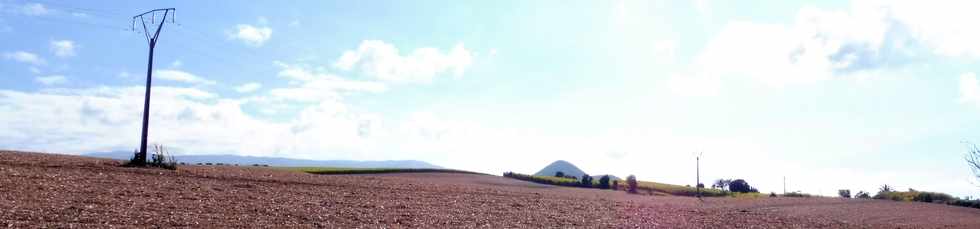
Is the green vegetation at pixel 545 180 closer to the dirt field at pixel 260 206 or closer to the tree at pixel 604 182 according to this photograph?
the tree at pixel 604 182

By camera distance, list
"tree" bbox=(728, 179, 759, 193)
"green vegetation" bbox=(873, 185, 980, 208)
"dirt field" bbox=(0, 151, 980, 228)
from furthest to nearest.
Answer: "tree" bbox=(728, 179, 759, 193), "green vegetation" bbox=(873, 185, 980, 208), "dirt field" bbox=(0, 151, 980, 228)

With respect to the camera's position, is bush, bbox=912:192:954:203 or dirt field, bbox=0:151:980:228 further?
bush, bbox=912:192:954:203

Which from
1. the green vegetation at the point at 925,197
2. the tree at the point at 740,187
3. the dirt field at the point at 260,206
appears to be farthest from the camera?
the tree at the point at 740,187

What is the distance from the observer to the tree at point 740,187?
112188 millimetres

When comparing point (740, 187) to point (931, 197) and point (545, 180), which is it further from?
point (545, 180)

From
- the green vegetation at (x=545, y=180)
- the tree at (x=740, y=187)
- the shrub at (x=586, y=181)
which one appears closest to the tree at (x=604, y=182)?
the shrub at (x=586, y=181)

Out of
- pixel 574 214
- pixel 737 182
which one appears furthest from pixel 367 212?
pixel 737 182

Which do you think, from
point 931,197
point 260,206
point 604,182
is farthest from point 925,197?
point 260,206

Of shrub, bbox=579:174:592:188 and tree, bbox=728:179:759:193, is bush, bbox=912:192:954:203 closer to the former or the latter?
tree, bbox=728:179:759:193

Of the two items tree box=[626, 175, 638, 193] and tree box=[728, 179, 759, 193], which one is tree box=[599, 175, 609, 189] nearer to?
tree box=[626, 175, 638, 193]

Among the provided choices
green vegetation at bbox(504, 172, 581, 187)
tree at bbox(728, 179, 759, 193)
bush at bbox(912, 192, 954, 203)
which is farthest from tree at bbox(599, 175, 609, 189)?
bush at bbox(912, 192, 954, 203)

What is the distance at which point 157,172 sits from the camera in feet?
108

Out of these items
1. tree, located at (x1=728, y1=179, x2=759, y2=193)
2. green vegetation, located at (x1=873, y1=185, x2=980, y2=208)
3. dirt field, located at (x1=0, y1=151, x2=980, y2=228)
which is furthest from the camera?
tree, located at (x1=728, y1=179, x2=759, y2=193)

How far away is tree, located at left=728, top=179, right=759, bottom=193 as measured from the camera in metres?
112
